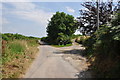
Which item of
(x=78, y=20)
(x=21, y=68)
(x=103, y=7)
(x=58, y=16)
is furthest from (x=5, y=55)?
(x=58, y=16)

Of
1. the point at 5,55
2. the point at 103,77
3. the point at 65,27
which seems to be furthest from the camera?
the point at 65,27

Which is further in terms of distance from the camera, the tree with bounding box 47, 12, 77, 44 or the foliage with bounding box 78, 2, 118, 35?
the tree with bounding box 47, 12, 77, 44

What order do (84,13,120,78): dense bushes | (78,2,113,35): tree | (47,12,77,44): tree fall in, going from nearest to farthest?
(84,13,120,78): dense bushes, (78,2,113,35): tree, (47,12,77,44): tree

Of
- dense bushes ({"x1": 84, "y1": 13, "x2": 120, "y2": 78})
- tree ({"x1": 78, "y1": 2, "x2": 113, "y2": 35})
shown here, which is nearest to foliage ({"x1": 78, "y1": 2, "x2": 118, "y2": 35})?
tree ({"x1": 78, "y1": 2, "x2": 113, "y2": 35})

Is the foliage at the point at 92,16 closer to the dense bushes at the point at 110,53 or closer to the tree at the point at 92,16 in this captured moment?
the tree at the point at 92,16

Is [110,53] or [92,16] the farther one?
Answer: [92,16]

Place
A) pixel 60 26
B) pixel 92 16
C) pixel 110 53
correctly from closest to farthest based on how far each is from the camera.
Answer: pixel 110 53 < pixel 92 16 < pixel 60 26

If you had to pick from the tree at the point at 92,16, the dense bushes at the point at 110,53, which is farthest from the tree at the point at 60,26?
the dense bushes at the point at 110,53

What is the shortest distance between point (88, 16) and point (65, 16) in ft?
73.6

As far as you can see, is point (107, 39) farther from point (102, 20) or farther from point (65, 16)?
point (65, 16)

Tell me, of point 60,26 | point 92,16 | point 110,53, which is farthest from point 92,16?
point 60,26

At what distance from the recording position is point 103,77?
4980mm

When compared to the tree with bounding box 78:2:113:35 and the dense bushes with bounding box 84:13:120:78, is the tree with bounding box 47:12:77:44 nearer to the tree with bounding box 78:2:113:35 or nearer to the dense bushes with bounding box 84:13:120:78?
the tree with bounding box 78:2:113:35

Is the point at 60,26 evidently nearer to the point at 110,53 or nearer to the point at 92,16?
the point at 92,16
